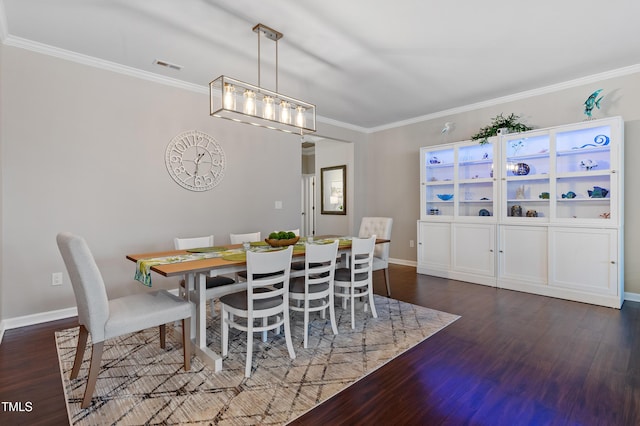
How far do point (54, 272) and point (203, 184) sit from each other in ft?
5.86

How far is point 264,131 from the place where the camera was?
15.9ft

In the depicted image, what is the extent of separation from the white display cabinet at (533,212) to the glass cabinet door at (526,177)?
1 cm

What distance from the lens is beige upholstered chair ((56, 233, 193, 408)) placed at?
187cm

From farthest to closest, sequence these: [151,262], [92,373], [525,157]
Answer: [525,157] → [151,262] → [92,373]

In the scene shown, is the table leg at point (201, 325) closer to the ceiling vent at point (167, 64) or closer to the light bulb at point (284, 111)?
the light bulb at point (284, 111)

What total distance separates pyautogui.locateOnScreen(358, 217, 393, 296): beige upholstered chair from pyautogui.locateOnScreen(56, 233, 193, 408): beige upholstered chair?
2352mm

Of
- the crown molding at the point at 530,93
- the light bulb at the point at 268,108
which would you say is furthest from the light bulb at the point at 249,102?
the crown molding at the point at 530,93

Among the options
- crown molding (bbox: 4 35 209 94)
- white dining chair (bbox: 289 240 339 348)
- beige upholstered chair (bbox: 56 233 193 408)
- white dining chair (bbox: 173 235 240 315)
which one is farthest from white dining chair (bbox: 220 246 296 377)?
crown molding (bbox: 4 35 209 94)

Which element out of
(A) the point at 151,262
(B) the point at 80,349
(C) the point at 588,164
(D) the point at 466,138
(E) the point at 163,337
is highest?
(D) the point at 466,138

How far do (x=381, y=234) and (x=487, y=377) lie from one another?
2.24m

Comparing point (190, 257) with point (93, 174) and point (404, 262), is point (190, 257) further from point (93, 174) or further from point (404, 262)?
point (404, 262)

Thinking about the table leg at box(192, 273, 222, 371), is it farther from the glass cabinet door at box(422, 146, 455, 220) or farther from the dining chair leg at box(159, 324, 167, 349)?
the glass cabinet door at box(422, 146, 455, 220)

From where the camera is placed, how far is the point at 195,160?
4.14 m

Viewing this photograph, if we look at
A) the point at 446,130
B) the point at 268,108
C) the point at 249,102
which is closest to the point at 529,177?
the point at 446,130
